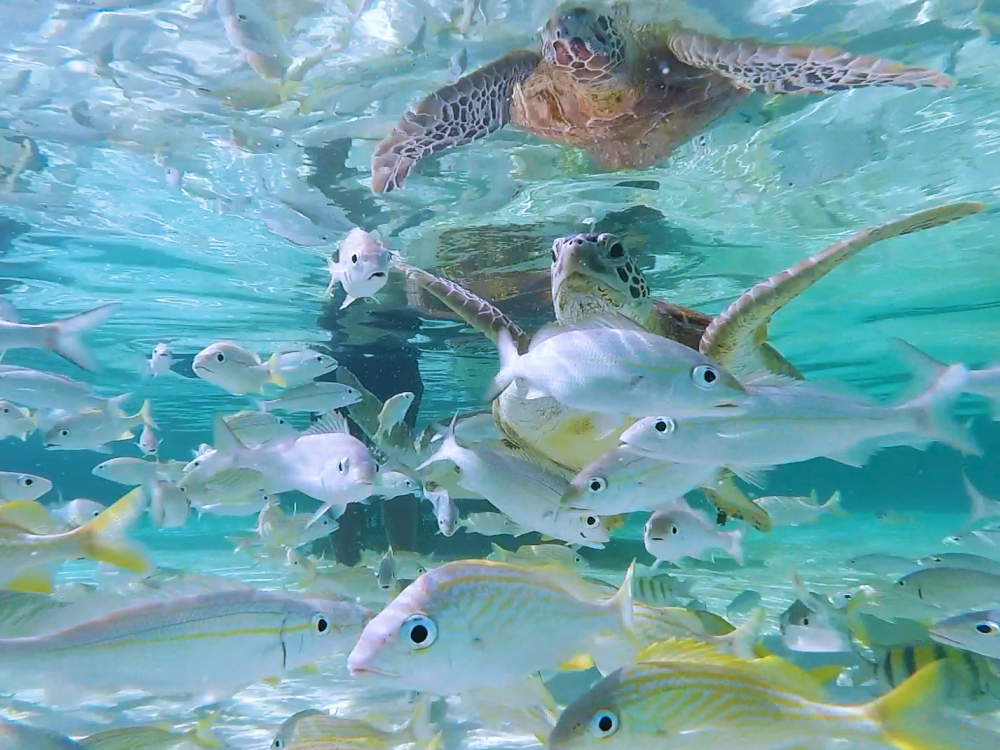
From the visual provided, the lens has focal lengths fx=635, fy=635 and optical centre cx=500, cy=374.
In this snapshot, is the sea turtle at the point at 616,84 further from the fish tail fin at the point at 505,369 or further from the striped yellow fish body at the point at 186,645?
the striped yellow fish body at the point at 186,645

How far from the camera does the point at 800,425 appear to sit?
265 centimetres

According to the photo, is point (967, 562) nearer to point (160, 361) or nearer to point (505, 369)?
point (505, 369)

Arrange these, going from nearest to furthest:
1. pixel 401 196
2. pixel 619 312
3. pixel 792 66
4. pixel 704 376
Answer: pixel 704 376, pixel 619 312, pixel 792 66, pixel 401 196

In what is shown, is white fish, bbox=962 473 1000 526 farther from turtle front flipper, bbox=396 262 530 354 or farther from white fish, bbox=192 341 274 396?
white fish, bbox=192 341 274 396

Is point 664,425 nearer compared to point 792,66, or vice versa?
point 664,425

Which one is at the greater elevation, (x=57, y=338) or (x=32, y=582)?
(x=57, y=338)

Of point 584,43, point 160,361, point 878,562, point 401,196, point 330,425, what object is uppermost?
point 401,196

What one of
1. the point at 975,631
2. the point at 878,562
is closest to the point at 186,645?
the point at 975,631

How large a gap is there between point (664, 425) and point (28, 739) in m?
3.03

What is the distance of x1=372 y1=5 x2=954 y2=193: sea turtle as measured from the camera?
5375mm

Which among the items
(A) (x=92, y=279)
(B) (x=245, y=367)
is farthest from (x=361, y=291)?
(A) (x=92, y=279)

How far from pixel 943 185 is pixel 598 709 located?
10795 millimetres

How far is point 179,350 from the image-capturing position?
20016 mm

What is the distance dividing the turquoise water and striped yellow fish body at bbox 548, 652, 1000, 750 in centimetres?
123
